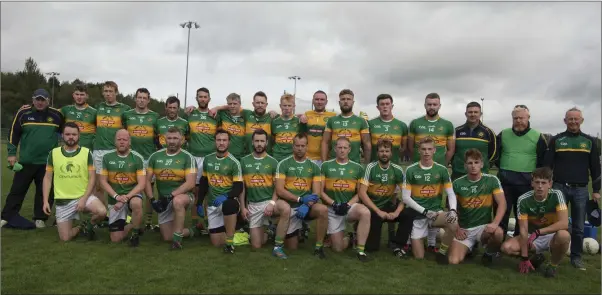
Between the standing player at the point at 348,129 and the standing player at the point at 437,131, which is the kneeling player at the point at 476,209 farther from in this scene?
the standing player at the point at 348,129

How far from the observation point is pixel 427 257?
5734 millimetres

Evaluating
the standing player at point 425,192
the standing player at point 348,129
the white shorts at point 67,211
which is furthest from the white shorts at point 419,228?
the white shorts at point 67,211

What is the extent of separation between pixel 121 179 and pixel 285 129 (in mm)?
2560

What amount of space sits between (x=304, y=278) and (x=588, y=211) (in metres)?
4.04

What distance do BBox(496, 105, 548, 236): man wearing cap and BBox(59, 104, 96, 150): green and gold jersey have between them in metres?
6.53

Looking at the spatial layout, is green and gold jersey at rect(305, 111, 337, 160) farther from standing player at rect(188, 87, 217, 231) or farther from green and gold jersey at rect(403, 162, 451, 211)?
green and gold jersey at rect(403, 162, 451, 211)

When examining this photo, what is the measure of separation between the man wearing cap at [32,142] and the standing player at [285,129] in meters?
3.60

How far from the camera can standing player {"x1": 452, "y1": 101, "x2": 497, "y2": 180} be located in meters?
6.31

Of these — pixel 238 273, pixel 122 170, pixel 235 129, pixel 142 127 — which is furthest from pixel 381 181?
pixel 142 127

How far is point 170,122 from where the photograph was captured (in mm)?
7105

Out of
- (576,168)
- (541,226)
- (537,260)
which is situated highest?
(576,168)

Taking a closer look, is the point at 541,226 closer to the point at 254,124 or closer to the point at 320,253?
the point at 320,253

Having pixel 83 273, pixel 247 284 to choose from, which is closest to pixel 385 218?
pixel 247 284

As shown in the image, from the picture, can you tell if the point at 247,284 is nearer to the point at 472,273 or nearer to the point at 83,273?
the point at 83,273
